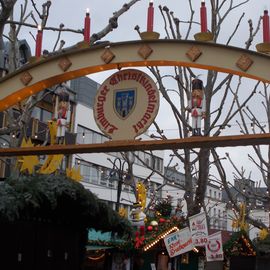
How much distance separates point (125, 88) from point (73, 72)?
0.74 m

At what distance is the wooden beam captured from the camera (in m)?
6.56

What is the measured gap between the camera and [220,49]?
6.66 meters

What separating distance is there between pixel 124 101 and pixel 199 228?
7.85 m

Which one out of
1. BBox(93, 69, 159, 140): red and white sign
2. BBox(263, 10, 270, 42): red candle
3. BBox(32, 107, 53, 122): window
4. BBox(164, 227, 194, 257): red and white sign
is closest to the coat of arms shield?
BBox(93, 69, 159, 140): red and white sign

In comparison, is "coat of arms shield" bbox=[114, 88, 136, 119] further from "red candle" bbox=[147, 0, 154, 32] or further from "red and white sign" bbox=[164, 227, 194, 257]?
"red and white sign" bbox=[164, 227, 194, 257]

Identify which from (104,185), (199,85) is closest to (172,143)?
(199,85)

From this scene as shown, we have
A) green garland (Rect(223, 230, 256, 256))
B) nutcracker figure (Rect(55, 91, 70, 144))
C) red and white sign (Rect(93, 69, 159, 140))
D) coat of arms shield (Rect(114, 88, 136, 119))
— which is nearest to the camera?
red and white sign (Rect(93, 69, 159, 140))

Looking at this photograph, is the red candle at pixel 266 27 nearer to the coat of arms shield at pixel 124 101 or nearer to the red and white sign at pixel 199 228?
the coat of arms shield at pixel 124 101

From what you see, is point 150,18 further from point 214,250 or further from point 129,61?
point 214,250

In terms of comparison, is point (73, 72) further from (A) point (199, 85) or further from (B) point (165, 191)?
(B) point (165, 191)

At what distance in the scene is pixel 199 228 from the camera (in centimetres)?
1435

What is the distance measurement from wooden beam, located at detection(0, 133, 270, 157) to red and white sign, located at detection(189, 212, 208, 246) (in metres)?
7.17

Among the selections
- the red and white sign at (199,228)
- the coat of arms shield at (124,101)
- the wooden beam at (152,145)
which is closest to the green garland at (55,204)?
the wooden beam at (152,145)

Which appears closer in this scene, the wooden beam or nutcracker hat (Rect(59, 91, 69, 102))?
the wooden beam
